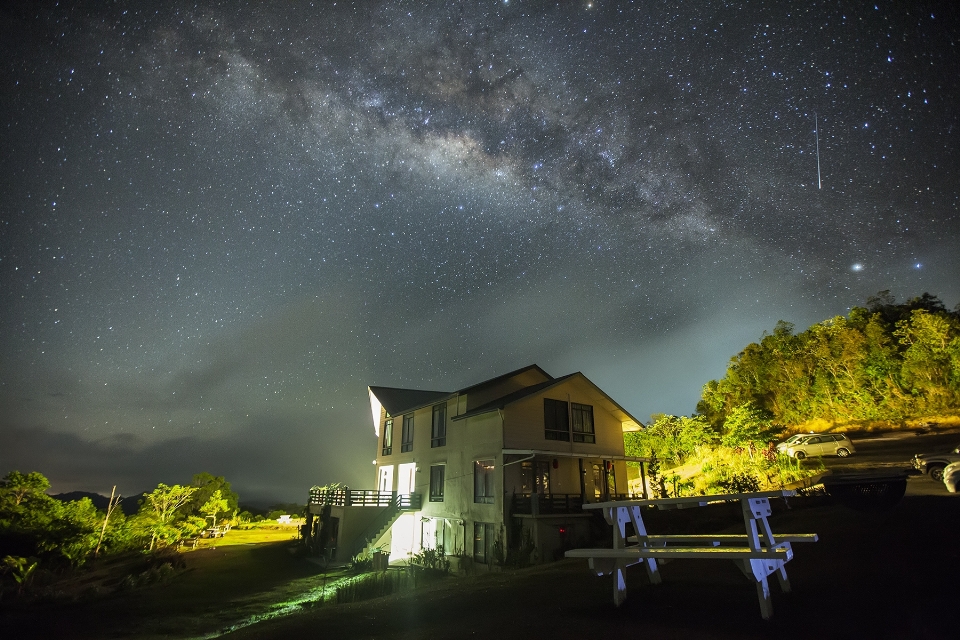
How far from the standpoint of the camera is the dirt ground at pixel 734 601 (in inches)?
198

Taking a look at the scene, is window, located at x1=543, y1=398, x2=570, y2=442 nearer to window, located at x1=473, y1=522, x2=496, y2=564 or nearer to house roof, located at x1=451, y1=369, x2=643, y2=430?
house roof, located at x1=451, y1=369, x2=643, y2=430

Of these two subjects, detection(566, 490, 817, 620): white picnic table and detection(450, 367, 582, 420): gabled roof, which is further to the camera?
detection(450, 367, 582, 420): gabled roof

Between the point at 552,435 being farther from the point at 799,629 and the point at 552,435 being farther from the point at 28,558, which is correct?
the point at 28,558

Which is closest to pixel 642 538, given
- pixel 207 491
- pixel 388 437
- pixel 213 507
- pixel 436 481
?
pixel 436 481

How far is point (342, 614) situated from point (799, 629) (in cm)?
763

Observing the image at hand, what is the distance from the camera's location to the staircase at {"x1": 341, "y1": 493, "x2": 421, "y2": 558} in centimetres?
2730

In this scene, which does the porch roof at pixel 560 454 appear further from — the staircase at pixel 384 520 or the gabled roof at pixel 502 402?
the staircase at pixel 384 520

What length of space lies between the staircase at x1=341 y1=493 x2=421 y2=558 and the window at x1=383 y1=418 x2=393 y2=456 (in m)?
5.33

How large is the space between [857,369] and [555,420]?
2622 cm

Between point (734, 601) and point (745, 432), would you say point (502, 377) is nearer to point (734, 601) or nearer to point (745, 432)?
point (745, 432)

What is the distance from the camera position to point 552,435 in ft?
81.5

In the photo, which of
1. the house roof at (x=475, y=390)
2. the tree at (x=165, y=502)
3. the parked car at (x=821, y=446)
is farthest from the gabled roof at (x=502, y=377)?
the tree at (x=165, y=502)

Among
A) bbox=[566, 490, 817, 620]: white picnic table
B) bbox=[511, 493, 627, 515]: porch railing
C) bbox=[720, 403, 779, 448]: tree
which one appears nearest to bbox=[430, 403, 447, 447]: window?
bbox=[511, 493, 627, 515]: porch railing

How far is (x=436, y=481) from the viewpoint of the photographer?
90.0 feet
